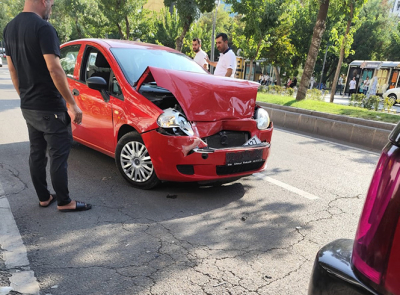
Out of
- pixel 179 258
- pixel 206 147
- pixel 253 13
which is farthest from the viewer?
pixel 253 13

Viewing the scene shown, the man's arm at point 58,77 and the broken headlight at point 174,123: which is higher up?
the man's arm at point 58,77

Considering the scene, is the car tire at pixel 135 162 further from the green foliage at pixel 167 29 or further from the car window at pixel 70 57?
the green foliage at pixel 167 29

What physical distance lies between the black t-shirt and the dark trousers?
0.09m

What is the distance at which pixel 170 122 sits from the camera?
371 cm

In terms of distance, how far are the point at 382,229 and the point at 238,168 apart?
2.86 metres

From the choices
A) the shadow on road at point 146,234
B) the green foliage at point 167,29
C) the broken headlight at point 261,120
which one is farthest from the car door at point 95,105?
the green foliage at point 167,29

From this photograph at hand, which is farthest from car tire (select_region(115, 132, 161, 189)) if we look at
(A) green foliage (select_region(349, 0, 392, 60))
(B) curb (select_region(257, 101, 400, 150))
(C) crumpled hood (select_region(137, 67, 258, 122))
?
(A) green foliage (select_region(349, 0, 392, 60))

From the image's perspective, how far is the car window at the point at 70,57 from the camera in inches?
203

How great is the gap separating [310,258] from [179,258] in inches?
43.0

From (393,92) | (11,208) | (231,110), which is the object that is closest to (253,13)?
(393,92)

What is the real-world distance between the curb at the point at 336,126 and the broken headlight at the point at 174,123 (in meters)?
5.34

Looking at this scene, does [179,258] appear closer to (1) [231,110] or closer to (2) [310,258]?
(2) [310,258]

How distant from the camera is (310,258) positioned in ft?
9.48

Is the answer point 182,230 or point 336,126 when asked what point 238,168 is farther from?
point 336,126
